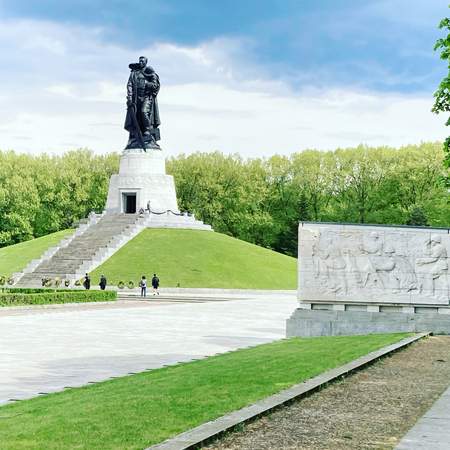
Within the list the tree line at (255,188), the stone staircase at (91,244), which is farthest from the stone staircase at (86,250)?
the tree line at (255,188)

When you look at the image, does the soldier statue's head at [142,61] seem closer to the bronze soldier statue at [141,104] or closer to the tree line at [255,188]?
the bronze soldier statue at [141,104]

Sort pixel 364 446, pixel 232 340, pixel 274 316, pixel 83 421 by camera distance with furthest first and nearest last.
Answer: pixel 274 316, pixel 232 340, pixel 83 421, pixel 364 446

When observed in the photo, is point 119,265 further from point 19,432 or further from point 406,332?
point 19,432

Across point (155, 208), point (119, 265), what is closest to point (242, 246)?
point (155, 208)

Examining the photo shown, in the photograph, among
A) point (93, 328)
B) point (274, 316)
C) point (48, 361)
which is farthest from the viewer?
point (274, 316)

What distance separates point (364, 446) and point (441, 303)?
15.4m

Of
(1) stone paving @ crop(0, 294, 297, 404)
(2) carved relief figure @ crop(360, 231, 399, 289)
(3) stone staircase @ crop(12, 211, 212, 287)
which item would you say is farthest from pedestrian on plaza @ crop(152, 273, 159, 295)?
(2) carved relief figure @ crop(360, 231, 399, 289)

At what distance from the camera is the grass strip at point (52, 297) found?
34312mm

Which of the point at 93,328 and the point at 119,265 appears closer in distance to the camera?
the point at 93,328

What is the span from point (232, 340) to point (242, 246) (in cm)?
4652

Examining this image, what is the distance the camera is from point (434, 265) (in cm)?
2297

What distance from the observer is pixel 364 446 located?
316 inches

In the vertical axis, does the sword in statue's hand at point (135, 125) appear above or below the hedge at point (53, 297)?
above

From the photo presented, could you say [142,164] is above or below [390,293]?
above
